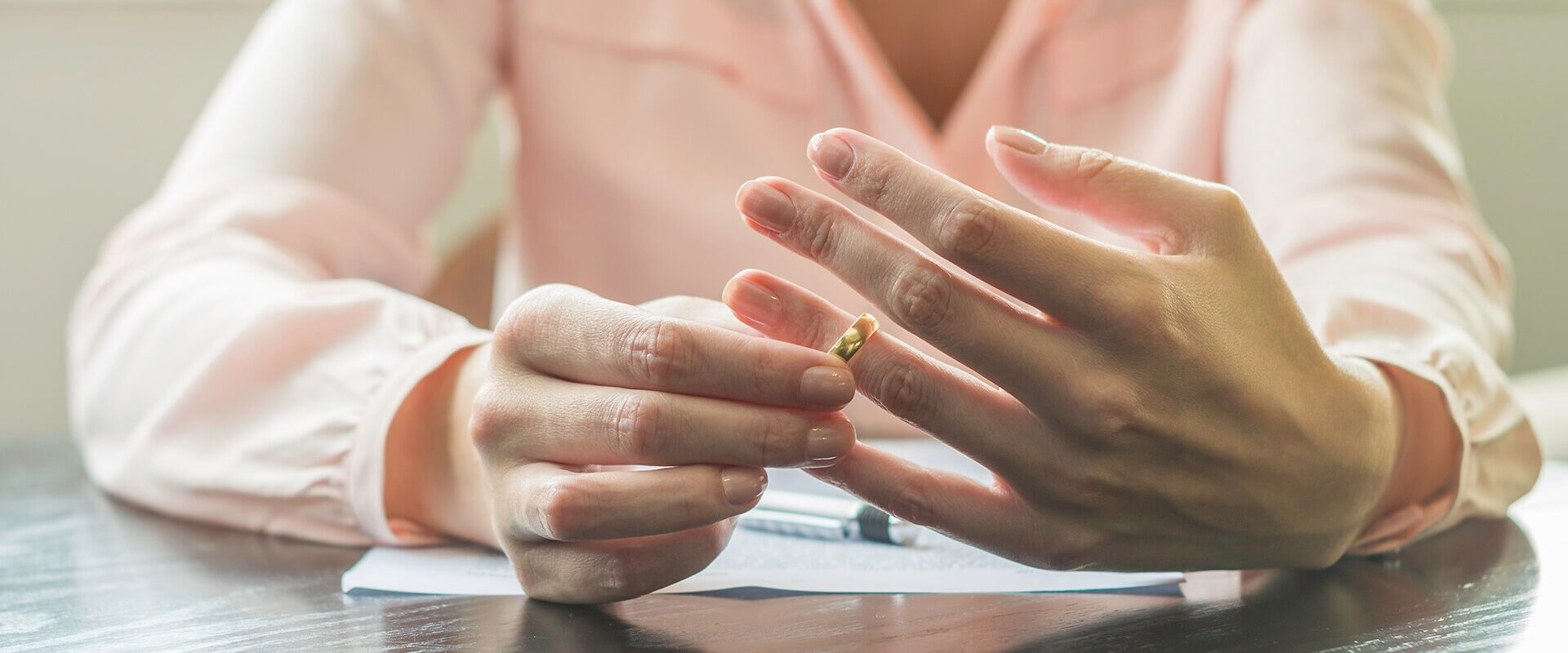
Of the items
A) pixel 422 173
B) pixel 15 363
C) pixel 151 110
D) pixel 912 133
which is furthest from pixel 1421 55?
pixel 15 363

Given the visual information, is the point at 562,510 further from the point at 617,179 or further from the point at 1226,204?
the point at 617,179

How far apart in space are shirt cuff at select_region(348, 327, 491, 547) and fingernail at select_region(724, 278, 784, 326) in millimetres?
160

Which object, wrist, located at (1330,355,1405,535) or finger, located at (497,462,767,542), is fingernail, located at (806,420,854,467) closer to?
finger, located at (497,462,767,542)

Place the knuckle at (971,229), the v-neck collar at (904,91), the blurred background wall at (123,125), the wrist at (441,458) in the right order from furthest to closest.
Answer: the blurred background wall at (123,125) → the v-neck collar at (904,91) → the wrist at (441,458) → the knuckle at (971,229)

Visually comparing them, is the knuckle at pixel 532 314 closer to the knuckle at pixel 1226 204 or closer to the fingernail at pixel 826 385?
the fingernail at pixel 826 385

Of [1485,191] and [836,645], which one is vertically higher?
[836,645]

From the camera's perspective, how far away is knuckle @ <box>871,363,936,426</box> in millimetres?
358

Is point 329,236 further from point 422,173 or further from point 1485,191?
point 1485,191

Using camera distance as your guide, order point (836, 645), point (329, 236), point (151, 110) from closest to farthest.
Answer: point (836, 645) → point (329, 236) → point (151, 110)

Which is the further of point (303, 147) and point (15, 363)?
point (15, 363)

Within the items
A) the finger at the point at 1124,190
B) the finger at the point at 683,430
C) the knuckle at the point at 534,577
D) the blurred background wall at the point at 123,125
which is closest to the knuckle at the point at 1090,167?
the finger at the point at 1124,190

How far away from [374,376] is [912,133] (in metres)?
0.46

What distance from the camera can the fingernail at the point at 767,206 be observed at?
1.15 ft

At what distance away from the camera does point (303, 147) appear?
0.78m
